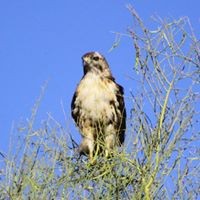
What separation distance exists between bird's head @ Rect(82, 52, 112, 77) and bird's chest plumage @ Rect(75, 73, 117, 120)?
300mm

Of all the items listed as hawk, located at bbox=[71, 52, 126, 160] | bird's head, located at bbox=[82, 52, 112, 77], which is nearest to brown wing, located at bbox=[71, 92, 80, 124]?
hawk, located at bbox=[71, 52, 126, 160]

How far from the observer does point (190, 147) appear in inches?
241

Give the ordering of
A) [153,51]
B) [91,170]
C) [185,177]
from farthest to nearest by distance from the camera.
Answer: [91,170] < [153,51] < [185,177]

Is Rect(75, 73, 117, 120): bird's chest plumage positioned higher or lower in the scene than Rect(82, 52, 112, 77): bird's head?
lower

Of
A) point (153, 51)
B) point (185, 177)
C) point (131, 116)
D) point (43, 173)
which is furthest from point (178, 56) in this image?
point (43, 173)

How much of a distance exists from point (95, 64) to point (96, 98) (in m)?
0.73

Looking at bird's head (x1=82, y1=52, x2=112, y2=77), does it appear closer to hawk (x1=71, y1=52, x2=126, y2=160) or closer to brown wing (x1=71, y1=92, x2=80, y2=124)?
hawk (x1=71, y1=52, x2=126, y2=160)

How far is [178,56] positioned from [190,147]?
2.62 ft

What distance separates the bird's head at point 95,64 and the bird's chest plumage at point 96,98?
30cm

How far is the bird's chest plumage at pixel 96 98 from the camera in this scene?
9.53m

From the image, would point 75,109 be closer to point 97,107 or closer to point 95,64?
point 97,107

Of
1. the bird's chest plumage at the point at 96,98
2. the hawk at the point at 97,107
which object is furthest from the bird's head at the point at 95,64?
the bird's chest plumage at the point at 96,98

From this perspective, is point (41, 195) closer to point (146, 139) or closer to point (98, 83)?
point (146, 139)

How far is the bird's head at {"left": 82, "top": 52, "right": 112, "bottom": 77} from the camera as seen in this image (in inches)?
398
